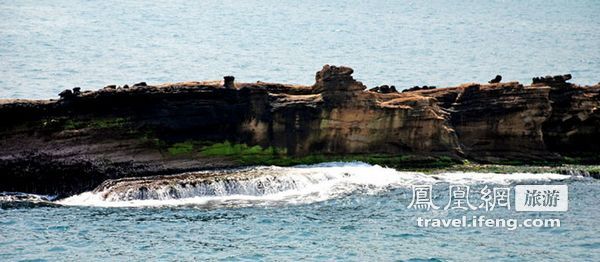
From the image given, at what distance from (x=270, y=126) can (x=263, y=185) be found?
17.0 feet

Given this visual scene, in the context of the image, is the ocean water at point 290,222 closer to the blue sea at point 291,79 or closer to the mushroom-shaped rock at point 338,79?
the blue sea at point 291,79

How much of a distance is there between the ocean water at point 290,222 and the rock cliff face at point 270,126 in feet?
6.12

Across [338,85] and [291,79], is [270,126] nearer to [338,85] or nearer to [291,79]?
[338,85]

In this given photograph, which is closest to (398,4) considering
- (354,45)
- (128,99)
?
(354,45)

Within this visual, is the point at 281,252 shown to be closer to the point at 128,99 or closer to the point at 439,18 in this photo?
the point at 128,99

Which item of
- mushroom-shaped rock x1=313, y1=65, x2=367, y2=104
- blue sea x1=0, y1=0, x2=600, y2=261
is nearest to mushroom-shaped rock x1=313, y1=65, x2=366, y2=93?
mushroom-shaped rock x1=313, y1=65, x2=367, y2=104

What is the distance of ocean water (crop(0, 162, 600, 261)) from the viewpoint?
1708 inches

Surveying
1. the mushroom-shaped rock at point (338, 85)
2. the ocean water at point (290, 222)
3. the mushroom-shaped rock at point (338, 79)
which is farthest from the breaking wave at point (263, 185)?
the mushroom-shaped rock at point (338, 79)

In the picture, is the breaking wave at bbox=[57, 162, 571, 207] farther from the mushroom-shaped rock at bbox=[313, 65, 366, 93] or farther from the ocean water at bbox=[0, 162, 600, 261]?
the mushroom-shaped rock at bbox=[313, 65, 366, 93]

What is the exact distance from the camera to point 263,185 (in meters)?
53.7

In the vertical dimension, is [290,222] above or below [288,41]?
below

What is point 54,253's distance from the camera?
43125 mm

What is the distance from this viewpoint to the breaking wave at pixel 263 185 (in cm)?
5206

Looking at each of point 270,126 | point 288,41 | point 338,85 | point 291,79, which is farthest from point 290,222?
point 288,41
